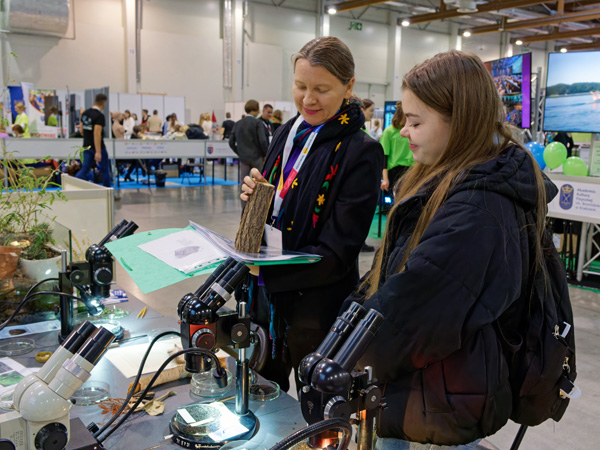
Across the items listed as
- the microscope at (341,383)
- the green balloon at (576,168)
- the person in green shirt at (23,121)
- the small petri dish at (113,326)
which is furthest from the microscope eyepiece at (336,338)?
the person in green shirt at (23,121)

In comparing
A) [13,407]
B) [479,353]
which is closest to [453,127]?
[479,353]

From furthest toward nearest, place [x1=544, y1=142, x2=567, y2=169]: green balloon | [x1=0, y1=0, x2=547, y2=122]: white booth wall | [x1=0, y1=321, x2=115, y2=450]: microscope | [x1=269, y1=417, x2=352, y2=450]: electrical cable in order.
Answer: [x1=0, y1=0, x2=547, y2=122]: white booth wall < [x1=544, y1=142, x2=567, y2=169]: green balloon < [x1=0, y1=321, x2=115, y2=450]: microscope < [x1=269, y1=417, x2=352, y2=450]: electrical cable

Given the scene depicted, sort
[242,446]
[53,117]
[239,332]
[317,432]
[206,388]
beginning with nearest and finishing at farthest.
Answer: [317,432] → [242,446] → [239,332] → [206,388] → [53,117]

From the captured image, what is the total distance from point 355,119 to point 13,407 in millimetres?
1039

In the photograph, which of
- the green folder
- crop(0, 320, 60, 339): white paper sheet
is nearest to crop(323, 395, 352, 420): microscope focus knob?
the green folder

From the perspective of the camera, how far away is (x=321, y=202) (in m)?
1.42

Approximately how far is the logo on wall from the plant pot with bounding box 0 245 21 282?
3.92 metres

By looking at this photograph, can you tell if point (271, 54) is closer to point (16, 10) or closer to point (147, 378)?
point (16, 10)

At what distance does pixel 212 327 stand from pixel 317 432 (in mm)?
380

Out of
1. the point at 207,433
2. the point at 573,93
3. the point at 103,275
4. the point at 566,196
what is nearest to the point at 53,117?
the point at 573,93

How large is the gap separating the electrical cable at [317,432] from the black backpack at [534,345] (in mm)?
348

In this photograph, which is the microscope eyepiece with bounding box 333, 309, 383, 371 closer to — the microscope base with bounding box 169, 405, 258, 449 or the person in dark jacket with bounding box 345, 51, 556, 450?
the person in dark jacket with bounding box 345, 51, 556, 450

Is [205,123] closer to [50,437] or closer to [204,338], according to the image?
[204,338]

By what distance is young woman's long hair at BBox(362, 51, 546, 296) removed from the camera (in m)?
0.92
